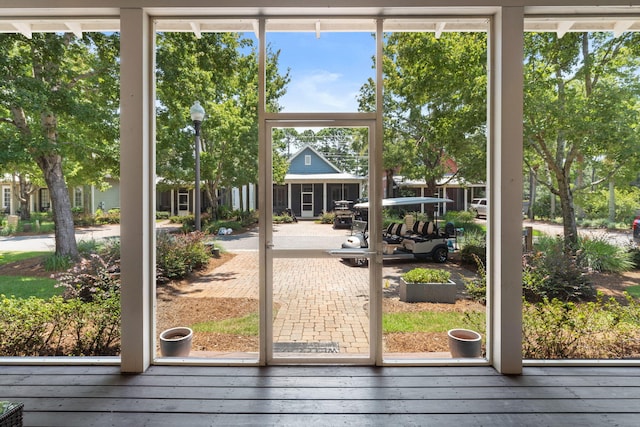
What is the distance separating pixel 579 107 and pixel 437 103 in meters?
1.80

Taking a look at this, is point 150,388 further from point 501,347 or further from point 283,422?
point 501,347

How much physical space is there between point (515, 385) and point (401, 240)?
1.90 metres

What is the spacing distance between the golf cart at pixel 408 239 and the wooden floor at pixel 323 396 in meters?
0.98

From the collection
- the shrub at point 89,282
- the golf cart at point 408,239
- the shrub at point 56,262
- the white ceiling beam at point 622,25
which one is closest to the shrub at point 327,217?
the golf cart at point 408,239

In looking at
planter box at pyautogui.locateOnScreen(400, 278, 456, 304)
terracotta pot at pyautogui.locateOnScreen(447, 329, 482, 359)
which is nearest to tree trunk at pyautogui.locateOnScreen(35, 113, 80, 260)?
planter box at pyautogui.locateOnScreen(400, 278, 456, 304)

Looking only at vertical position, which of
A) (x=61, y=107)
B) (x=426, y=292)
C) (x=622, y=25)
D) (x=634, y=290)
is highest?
(x=622, y=25)

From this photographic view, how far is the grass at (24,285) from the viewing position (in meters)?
4.12

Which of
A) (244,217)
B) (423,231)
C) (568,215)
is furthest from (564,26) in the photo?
(244,217)

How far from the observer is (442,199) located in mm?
4523

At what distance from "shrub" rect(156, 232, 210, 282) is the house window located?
1442mm

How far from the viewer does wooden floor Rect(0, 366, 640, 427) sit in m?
2.02

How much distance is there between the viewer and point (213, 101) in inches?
223

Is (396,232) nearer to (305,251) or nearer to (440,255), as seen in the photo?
(440,255)

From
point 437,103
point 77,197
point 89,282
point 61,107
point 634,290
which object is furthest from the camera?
point 77,197
